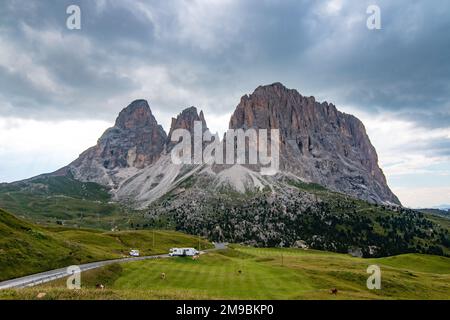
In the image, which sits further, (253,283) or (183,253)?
(183,253)

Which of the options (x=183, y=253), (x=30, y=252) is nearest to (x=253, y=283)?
(x=30, y=252)

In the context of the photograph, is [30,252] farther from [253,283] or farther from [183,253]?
[183,253]

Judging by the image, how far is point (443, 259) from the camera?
160875 mm

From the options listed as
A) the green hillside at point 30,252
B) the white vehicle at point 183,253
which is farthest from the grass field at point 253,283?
the white vehicle at point 183,253

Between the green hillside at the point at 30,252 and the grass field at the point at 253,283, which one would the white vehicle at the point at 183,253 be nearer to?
the grass field at the point at 253,283

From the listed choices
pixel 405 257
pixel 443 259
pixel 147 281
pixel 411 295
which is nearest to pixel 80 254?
pixel 147 281

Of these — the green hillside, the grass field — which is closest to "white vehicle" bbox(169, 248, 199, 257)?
the grass field

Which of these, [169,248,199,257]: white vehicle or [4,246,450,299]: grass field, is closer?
[4,246,450,299]: grass field

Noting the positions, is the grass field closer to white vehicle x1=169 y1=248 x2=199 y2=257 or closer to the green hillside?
the green hillside
